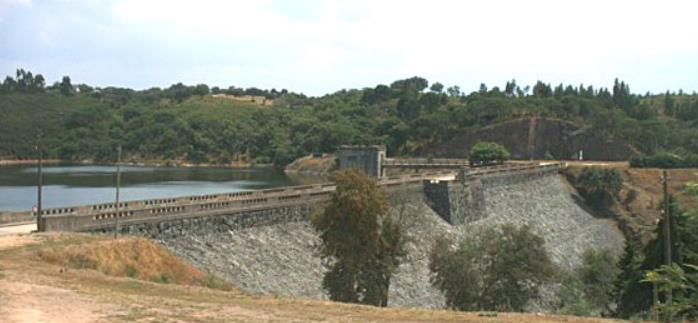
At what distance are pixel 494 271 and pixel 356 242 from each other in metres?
10.1

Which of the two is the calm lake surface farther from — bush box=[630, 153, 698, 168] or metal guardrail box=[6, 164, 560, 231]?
bush box=[630, 153, 698, 168]

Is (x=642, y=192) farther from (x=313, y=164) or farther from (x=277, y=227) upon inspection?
(x=313, y=164)

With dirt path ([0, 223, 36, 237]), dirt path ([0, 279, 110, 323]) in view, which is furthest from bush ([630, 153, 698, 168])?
dirt path ([0, 279, 110, 323])

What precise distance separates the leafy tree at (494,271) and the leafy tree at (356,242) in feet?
20.8

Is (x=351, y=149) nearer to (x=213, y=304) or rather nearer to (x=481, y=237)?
(x=481, y=237)

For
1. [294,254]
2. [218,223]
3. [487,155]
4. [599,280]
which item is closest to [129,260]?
[218,223]

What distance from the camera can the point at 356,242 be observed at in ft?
114

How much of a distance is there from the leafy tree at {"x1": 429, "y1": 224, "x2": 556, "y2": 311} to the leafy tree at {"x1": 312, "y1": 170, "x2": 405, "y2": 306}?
633 centimetres

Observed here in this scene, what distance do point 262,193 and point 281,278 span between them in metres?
10.0

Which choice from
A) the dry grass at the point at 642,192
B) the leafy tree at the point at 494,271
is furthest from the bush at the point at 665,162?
the leafy tree at the point at 494,271

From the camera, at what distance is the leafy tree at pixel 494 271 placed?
40594mm

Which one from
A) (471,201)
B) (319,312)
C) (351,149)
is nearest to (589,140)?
(351,149)

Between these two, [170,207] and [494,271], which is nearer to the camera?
[494,271]

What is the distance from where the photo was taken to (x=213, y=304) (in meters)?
23.3
